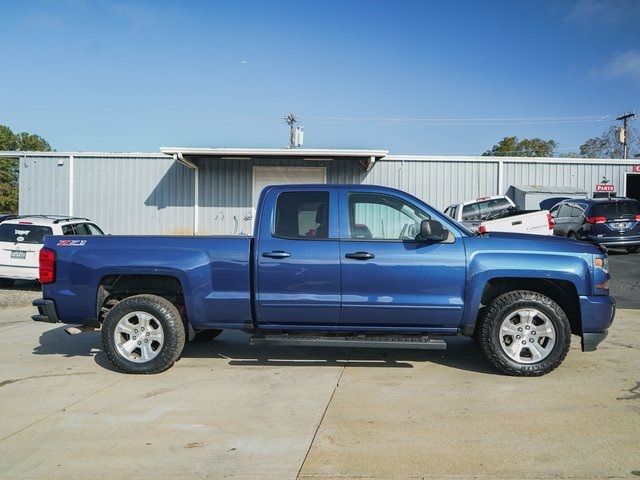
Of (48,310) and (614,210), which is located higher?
(614,210)

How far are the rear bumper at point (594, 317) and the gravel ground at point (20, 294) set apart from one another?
Answer: 10.3 meters

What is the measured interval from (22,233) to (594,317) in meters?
11.3

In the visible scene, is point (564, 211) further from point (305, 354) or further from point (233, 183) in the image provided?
point (305, 354)

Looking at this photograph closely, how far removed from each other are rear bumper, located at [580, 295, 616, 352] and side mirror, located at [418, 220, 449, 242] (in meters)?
1.54

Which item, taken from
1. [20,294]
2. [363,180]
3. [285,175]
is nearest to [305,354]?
[20,294]

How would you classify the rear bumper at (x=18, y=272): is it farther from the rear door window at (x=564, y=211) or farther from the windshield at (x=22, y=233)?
the rear door window at (x=564, y=211)

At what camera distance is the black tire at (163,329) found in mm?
5938

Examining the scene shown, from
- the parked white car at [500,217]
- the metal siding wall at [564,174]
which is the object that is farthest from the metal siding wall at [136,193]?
the metal siding wall at [564,174]

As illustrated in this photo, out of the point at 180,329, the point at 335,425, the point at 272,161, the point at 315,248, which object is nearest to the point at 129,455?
the point at 335,425

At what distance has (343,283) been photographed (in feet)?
18.8

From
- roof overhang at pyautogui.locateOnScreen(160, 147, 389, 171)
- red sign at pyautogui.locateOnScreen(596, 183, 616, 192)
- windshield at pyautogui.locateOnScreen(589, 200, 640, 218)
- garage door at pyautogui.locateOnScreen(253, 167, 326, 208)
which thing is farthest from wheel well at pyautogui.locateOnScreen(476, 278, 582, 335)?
red sign at pyautogui.locateOnScreen(596, 183, 616, 192)

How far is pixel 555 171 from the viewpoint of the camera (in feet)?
69.8

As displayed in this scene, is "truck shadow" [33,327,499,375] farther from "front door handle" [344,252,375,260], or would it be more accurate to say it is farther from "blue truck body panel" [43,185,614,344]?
"front door handle" [344,252,375,260]

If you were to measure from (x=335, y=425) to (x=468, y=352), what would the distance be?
3003 millimetres
